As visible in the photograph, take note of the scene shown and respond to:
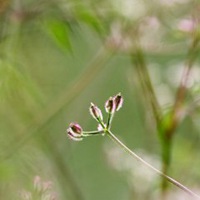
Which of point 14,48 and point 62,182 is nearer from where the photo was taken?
point 14,48

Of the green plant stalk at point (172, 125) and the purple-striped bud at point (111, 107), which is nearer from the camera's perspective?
the purple-striped bud at point (111, 107)

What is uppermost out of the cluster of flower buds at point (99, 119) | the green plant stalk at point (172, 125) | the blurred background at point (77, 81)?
the blurred background at point (77, 81)

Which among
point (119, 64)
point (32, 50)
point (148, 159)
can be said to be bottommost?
point (148, 159)

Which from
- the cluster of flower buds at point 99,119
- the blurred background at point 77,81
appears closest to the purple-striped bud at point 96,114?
the cluster of flower buds at point 99,119

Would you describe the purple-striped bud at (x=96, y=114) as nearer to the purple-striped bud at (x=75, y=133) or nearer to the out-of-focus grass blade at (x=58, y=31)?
the purple-striped bud at (x=75, y=133)

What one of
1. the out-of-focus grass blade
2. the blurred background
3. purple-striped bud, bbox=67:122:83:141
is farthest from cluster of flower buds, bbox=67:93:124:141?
the out-of-focus grass blade

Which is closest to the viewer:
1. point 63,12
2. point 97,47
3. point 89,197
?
point 63,12

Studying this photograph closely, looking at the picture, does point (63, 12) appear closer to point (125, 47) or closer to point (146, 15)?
point (146, 15)

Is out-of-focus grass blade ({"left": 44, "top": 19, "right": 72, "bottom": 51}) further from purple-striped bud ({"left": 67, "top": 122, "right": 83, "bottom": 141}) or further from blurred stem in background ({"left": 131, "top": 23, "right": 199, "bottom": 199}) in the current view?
purple-striped bud ({"left": 67, "top": 122, "right": 83, "bottom": 141})

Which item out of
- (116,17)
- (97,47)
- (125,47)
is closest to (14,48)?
(116,17)

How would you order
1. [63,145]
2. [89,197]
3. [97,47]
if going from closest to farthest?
[63,145]
[97,47]
[89,197]

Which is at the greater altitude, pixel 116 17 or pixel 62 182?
pixel 116 17
